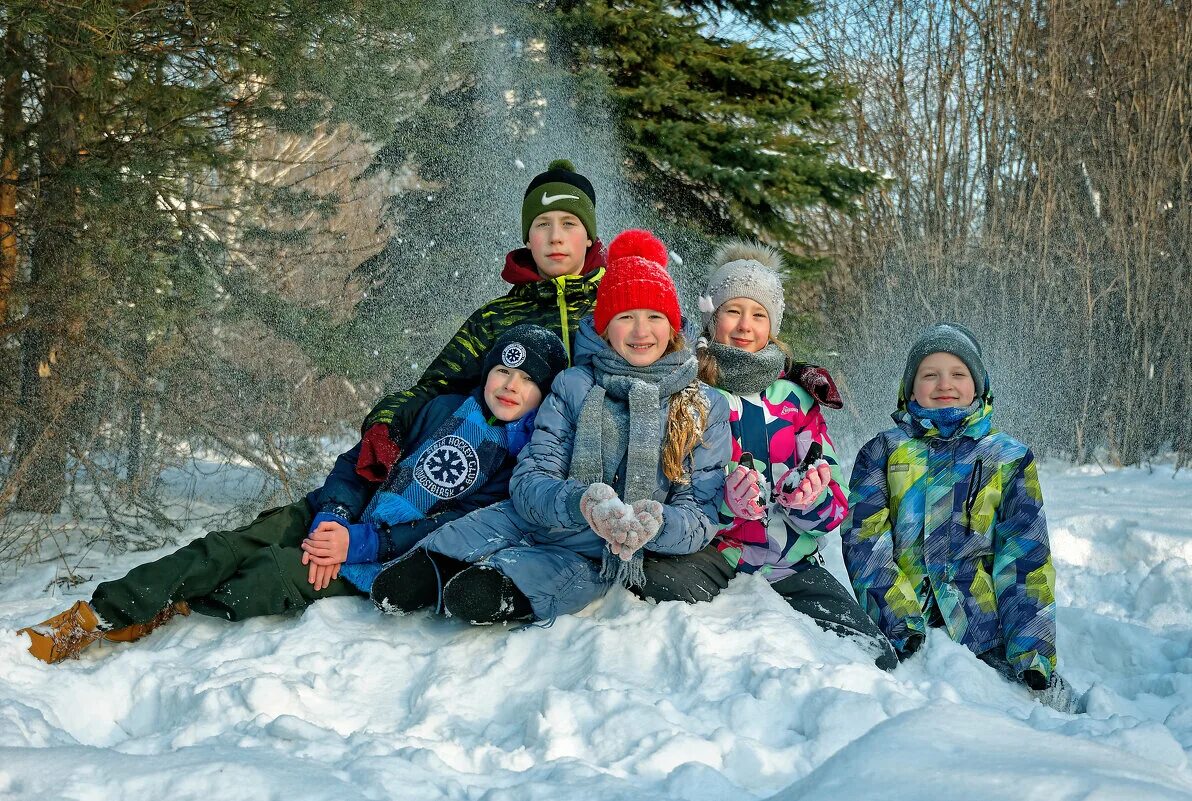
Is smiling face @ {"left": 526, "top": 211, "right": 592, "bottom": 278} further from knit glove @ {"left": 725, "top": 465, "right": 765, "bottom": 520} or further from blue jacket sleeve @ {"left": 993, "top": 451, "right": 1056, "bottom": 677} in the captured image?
blue jacket sleeve @ {"left": 993, "top": 451, "right": 1056, "bottom": 677}

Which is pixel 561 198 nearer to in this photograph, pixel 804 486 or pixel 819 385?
pixel 819 385

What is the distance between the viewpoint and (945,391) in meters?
3.35

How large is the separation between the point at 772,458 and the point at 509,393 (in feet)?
2.85

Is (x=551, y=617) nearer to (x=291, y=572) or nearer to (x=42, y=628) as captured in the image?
(x=291, y=572)

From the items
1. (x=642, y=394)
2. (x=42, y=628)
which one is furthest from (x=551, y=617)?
(x=42, y=628)

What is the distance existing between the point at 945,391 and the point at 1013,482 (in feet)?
1.20

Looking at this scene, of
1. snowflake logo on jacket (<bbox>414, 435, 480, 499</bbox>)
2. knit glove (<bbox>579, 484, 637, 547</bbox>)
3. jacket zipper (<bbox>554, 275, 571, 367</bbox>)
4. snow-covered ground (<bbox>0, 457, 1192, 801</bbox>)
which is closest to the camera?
snow-covered ground (<bbox>0, 457, 1192, 801</bbox>)

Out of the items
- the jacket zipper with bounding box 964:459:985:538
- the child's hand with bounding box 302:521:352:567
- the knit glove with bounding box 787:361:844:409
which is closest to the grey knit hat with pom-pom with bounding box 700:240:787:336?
the knit glove with bounding box 787:361:844:409

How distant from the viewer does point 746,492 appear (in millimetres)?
2910

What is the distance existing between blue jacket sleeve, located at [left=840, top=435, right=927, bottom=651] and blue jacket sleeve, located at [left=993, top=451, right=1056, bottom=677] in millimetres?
277

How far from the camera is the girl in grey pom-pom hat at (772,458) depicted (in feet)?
9.98

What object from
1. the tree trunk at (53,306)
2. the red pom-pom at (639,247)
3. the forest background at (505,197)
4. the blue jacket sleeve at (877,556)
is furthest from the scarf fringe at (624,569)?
the tree trunk at (53,306)

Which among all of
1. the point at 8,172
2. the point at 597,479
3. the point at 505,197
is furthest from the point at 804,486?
A: the point at 505,197

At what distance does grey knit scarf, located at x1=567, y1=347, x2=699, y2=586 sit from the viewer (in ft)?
9.62
